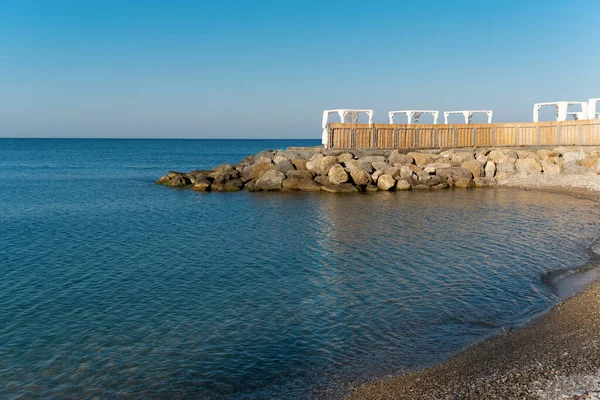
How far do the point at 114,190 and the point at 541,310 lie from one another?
119 ft

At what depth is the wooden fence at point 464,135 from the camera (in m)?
44.5

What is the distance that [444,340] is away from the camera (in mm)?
11219

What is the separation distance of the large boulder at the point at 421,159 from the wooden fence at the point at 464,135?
4494 millimetres

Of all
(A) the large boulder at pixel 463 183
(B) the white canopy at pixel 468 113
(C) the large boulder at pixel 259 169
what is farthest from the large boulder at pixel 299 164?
(B) the white canopy at pixel 468 113

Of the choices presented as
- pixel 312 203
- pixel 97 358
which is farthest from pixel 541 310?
pixel 312 203

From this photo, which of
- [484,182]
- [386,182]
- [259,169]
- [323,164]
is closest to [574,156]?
[484,182]

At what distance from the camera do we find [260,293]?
14.6 m

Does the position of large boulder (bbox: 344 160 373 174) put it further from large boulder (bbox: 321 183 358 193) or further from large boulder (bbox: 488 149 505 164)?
large boulder (bbox: 488 149 505 164)

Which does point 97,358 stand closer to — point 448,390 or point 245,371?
point 245,371

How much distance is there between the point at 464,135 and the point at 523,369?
42539 mm

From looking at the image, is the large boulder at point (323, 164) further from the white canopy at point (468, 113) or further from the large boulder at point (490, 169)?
the white canopy at point (468, 113)

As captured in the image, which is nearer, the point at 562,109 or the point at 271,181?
the point at 271,181

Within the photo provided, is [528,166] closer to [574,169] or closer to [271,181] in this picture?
[574,169]

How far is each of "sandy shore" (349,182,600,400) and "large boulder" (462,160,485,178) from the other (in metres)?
29.7
